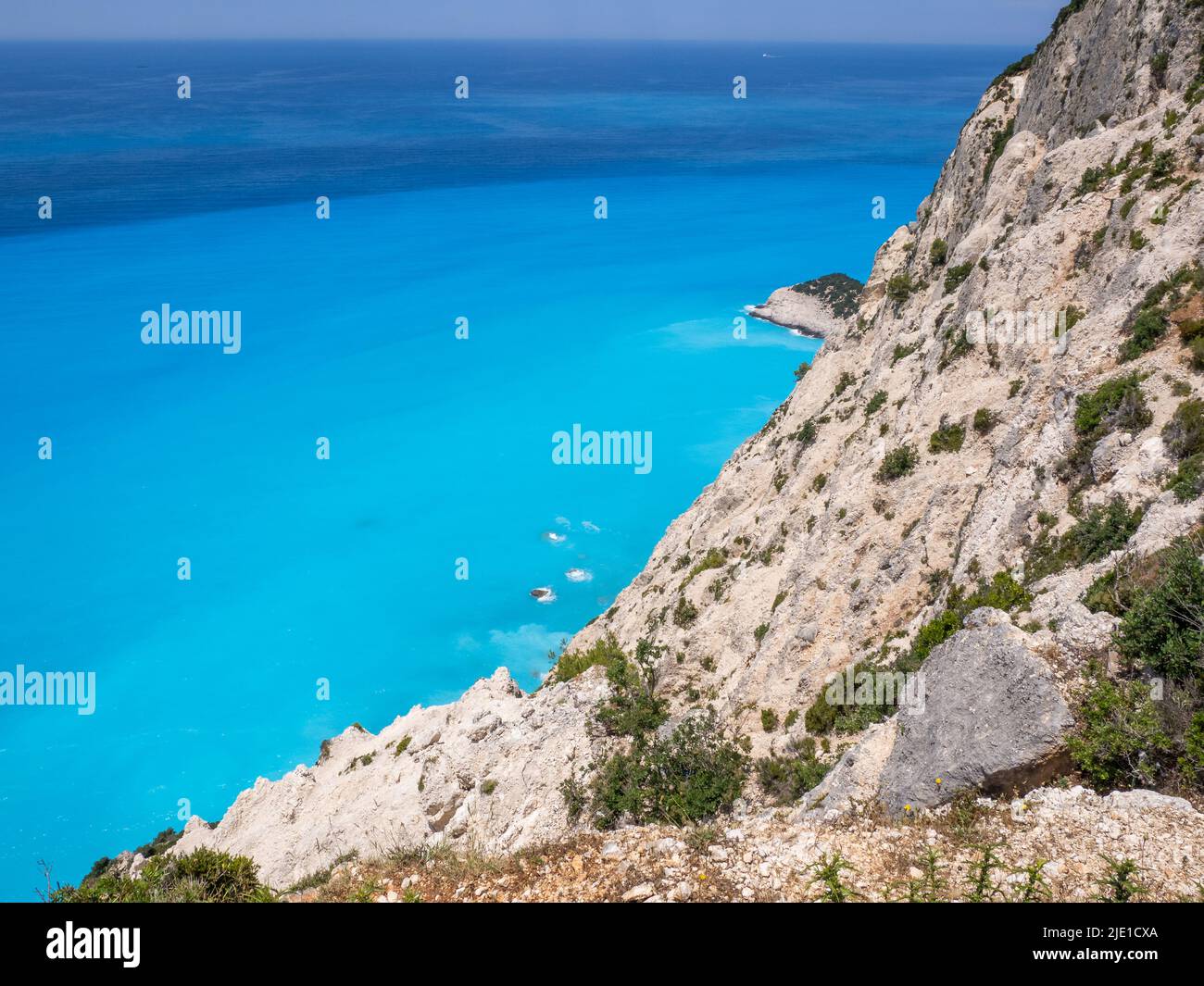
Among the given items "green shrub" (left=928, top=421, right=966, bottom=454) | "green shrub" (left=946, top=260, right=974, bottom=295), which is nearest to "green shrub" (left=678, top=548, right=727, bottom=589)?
"green shrub" (left=928, top=421, right=966, bottom=454)

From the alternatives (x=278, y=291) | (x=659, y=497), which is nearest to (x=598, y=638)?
(x=659, y=497)

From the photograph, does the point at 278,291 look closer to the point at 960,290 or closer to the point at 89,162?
the point at 89,162

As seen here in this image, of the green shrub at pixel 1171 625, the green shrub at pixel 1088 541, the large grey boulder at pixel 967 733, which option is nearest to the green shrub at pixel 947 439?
the green shrub at pixel 1088 541

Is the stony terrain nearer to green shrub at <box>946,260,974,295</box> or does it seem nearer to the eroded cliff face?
the eroded cliff face

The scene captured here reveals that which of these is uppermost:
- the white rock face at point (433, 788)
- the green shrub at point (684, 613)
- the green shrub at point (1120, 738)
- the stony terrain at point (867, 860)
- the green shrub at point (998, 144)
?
the green shrub at point (998, 144)

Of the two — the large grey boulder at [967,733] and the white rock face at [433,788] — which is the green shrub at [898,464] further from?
the white rock face at [433,788]

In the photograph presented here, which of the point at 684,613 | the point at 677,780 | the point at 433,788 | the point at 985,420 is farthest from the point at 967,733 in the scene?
the point at 433,788
